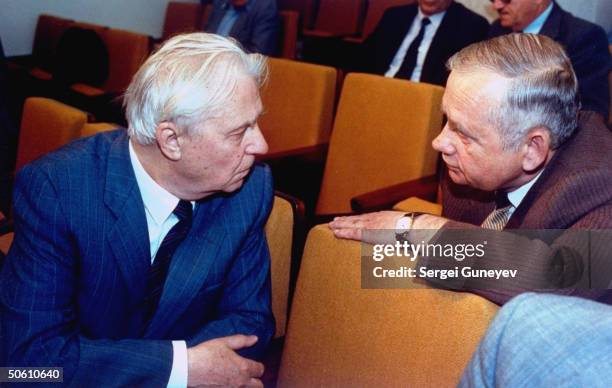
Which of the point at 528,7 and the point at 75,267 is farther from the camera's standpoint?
the point at 528,7

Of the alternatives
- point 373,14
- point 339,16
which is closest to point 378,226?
point 373,14

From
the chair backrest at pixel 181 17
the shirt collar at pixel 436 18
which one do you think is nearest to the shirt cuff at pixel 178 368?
the shirt collar at pixel 436 18

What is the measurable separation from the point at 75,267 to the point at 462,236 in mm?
772

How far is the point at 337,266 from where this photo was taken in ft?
3.84

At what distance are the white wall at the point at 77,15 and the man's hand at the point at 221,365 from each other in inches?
182

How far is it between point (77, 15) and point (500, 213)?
15.8ft

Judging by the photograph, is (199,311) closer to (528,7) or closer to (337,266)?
Answer: (337,266)

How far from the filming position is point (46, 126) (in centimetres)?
206

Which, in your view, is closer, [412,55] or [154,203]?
[154,203]

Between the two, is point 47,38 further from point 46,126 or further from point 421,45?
point 46,126

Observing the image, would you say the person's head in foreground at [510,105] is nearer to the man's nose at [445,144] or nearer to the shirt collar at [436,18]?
the man's nose at [445,144]

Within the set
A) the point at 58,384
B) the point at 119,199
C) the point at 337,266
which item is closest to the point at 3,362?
the point at 58,384

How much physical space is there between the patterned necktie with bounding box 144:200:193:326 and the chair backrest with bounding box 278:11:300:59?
381 cm

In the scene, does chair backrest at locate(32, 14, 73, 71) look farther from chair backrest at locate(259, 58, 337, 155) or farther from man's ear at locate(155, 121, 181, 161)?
man's ear at locate(155, 121, 181, 161)
